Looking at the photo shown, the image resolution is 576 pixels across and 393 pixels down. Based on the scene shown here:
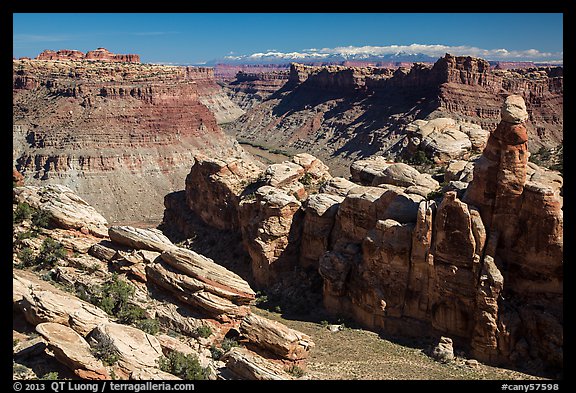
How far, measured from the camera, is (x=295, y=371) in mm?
26625

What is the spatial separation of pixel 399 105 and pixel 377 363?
352 ft

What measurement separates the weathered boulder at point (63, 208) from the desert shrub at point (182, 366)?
1556cm

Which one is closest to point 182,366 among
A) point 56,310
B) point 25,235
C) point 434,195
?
point 56,310

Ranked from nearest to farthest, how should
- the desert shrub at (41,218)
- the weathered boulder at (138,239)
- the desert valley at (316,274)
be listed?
the desert valley at (316,274), the weathered boulder at (138,239), the desert shrub at (41,218)

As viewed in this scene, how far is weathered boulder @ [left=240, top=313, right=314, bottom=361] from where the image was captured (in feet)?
88.4

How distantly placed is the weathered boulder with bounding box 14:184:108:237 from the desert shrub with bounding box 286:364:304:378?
17069 millimetres

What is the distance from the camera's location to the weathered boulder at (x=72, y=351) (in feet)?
68.9

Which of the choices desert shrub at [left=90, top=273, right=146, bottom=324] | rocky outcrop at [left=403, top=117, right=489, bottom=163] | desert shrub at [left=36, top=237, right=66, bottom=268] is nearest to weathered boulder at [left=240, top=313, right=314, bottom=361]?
desert shrub at [left=90, top=273, right=146, bottom=324]

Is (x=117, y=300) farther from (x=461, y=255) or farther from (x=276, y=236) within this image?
(x=461, y=255)

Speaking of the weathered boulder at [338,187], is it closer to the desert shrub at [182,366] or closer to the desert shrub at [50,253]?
the desert shrub at [50,253]

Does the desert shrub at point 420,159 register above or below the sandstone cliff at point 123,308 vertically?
above

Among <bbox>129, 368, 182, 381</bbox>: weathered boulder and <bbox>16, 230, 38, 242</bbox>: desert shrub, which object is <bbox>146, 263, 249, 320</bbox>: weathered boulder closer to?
<bbox>129, 368, 182, 381</bbox>: weathered boulder

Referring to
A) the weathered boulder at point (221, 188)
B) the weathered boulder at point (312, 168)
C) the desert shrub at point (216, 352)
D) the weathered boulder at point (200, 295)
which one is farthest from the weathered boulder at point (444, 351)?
the weathered boulder at point (221, 188)
